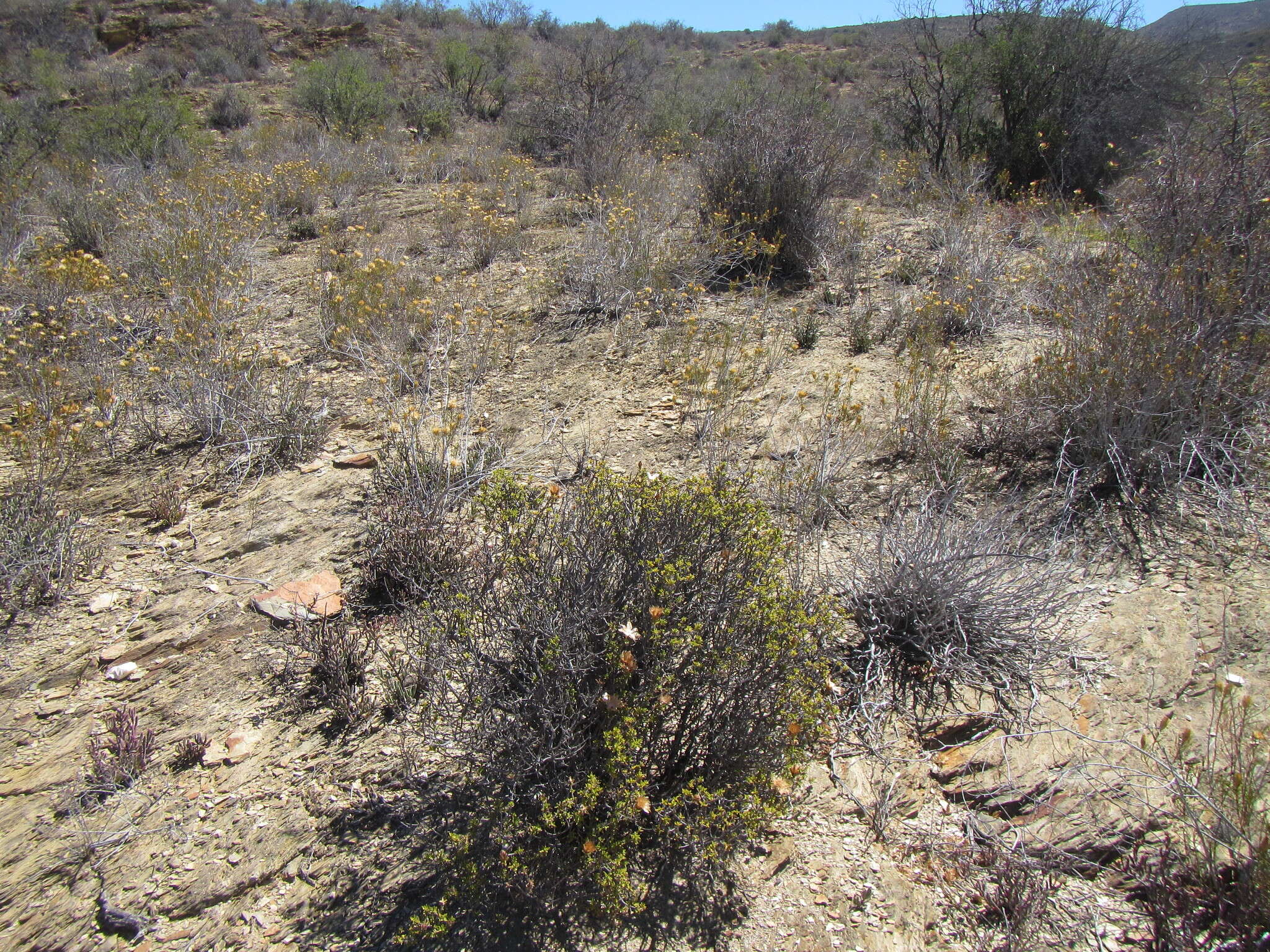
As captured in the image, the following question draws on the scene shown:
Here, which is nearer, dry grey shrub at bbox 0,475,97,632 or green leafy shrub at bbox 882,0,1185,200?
dry grey shrub at bbox 0,475,97,632

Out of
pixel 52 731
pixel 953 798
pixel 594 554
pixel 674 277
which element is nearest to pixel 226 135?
pixel 674 277

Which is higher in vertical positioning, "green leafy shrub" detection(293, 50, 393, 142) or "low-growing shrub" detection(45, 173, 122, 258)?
"green leafy shrub" detection(293, 50, 393, 142)

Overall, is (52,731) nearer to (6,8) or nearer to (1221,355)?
(1221,355)

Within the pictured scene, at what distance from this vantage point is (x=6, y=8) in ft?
66.0

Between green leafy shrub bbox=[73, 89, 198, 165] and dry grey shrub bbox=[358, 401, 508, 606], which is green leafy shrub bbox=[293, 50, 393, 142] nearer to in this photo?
green leafy shrub bbox=[73, 89, 198, 165]

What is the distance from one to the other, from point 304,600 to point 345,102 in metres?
10.6

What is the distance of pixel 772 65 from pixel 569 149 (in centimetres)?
1692

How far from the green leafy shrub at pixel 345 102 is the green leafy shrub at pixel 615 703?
33.9ft

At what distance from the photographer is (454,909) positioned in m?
1.88

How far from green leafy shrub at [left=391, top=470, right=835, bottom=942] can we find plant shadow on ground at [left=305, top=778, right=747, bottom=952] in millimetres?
10

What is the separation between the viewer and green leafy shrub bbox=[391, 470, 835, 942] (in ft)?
6.16

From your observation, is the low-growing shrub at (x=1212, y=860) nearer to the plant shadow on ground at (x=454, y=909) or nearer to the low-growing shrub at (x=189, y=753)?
the plant shadow on ground at (x=454, y=909)

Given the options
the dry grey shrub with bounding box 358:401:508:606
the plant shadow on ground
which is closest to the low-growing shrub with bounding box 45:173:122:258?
the dry grey shrub with bounding box 358:401:508:606

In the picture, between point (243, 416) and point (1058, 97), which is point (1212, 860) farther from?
point (1058, 97)
